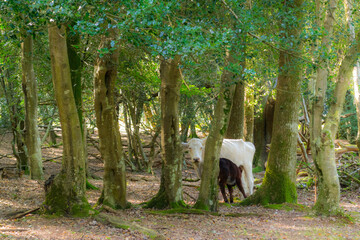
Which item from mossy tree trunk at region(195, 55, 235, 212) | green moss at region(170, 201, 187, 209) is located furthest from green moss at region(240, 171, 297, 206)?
green moss at region(170, 201, 187, 209)

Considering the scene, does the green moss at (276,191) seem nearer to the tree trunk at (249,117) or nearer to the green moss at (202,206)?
the green moss at (202,206)

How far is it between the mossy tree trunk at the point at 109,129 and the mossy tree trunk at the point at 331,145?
14.6ft

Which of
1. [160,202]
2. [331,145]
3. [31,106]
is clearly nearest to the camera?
[331,145]

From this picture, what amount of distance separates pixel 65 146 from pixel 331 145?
5.69 meters

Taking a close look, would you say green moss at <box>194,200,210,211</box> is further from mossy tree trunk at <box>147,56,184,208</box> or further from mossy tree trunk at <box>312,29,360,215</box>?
mossy tree trunk at <box>312,29,360,215</box>

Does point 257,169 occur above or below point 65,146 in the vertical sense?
below

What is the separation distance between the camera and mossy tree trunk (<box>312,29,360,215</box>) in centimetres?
882

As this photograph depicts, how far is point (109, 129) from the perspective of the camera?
336 inches

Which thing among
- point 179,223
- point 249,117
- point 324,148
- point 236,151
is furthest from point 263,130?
point 179,223

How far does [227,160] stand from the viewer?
11031 mm

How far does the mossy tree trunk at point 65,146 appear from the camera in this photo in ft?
24.7

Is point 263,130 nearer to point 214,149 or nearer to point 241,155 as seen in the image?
point 241,155

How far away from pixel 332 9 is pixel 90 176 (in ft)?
34.3

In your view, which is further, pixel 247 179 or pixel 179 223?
pixel 247 179
